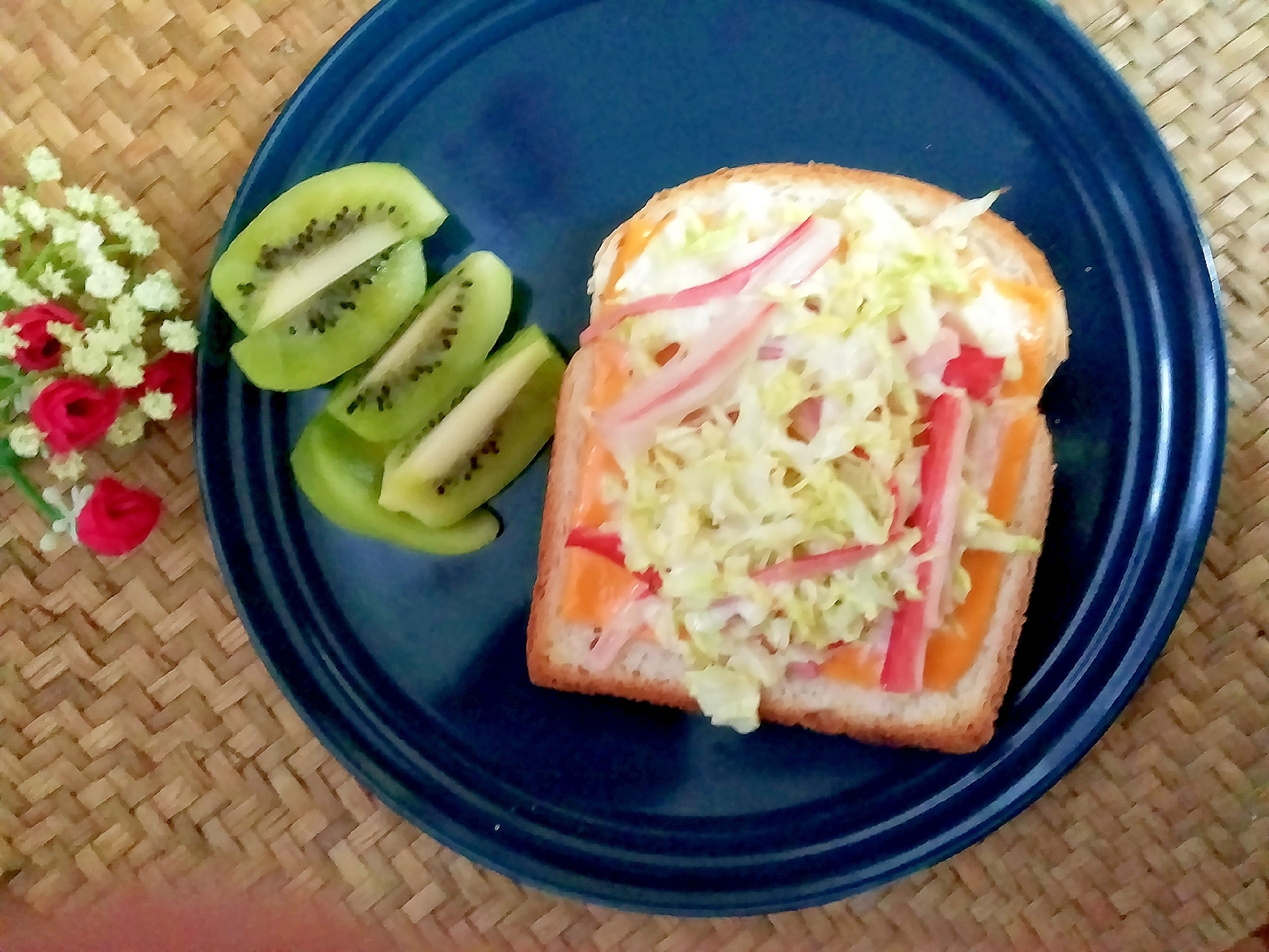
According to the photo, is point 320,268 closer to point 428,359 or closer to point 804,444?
point 428,359

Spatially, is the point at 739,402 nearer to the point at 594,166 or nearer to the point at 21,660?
the point at 594,166

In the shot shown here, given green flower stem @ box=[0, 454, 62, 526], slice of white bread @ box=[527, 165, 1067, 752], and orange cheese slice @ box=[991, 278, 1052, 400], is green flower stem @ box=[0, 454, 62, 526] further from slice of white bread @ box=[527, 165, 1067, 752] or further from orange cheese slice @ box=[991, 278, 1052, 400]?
orange cheese slice @ box=[991, 278, 1052, 400]

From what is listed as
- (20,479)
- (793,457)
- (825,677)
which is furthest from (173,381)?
(825,677)

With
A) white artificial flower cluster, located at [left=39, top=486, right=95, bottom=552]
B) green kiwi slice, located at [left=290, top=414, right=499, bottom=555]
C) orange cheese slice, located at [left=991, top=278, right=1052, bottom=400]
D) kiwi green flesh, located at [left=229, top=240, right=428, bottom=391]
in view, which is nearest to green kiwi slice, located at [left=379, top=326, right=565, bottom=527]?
green kiwi slice, located at [left=290, top=414, right=499, bottom=555]

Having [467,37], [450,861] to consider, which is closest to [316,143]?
[467,37]

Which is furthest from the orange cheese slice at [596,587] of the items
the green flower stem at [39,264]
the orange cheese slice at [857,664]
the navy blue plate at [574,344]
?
the green flower stem at [39,264]

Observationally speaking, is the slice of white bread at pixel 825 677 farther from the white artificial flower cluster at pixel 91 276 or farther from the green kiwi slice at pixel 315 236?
the white artificial flower cluster at pixel 91 276
